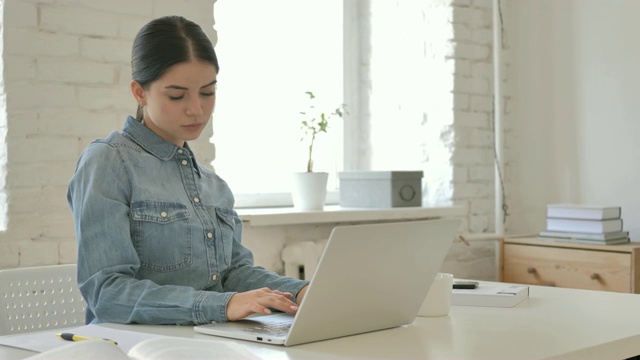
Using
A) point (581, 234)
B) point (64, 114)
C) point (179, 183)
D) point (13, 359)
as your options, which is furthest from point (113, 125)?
point (581, 234)

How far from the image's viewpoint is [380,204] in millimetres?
3711

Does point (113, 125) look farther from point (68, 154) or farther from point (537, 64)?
point (537, 64)

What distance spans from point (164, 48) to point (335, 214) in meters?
1.75

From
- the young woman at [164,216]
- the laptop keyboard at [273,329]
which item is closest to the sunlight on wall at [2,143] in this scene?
the young woman at [164,216]

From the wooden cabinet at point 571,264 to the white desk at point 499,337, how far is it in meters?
1.67

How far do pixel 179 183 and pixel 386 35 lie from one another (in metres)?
2.46

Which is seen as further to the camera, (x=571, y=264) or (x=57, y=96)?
(x=571, y=264)

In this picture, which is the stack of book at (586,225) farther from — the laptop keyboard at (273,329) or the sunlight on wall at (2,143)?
the laptop keyboard at (273,329)

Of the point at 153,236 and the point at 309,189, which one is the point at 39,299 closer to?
the point at 153,236

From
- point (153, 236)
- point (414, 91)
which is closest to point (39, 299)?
point (153, 236)

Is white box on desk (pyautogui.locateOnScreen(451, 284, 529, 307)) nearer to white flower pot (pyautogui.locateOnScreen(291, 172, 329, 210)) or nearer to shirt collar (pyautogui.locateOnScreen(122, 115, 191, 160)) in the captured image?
shirt collar (pyautogui.locateOnScreen(122, 115, 191, 160))

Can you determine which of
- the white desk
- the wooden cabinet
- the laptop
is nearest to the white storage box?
the wooden cabinet

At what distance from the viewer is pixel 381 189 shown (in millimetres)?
3709

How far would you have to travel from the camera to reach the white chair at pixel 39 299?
1.87 meters
